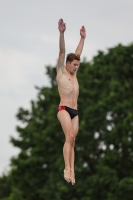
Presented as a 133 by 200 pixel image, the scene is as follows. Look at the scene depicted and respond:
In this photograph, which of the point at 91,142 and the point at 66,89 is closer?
the point at 66,89

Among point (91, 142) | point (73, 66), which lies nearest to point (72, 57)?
point (73, 66)

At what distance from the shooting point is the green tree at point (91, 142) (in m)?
55.5

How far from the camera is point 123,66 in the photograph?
197 ft

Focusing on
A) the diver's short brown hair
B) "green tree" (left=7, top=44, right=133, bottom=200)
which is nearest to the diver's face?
the diver's short brown hair

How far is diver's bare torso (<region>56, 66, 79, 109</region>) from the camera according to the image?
15.8 metres

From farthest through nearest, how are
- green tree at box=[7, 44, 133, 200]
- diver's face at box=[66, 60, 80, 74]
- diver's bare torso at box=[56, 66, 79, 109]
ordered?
1. green tree at box=[7, 44, 133, 200]
2. diver's face at box=[66, 60, 80, 74]
3. diver's bare torso at box=[56, 66, 79, 109]

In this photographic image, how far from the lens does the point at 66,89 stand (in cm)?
1578

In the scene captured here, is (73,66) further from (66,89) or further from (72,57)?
(66,89)

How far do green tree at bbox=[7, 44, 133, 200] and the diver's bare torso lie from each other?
127 ft

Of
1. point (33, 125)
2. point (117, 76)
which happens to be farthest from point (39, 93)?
point (117, 76)

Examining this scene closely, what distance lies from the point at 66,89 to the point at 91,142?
136 feet

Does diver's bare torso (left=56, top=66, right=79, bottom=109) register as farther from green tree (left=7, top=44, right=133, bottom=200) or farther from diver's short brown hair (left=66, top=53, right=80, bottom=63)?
green tree (left=7, top=44, right=133, bottom=200)

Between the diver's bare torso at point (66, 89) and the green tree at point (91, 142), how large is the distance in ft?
127

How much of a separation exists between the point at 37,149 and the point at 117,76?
9393mm
